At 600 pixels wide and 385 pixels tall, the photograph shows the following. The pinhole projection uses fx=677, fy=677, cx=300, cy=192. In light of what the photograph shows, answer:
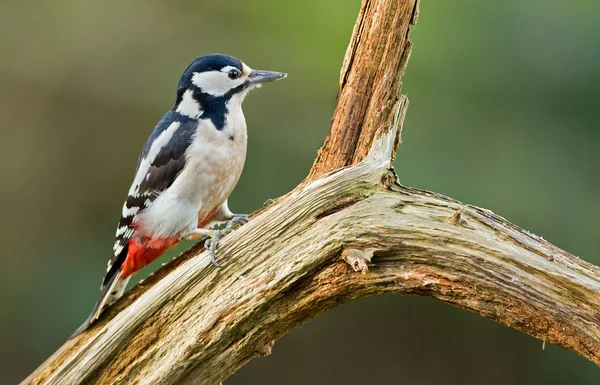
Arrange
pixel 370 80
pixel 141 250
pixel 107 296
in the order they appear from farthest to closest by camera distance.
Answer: pixel 141 250 → pixel 107 296 → pixel 370 80

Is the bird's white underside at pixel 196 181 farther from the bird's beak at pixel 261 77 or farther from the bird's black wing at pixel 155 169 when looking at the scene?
the bird's beak at pixel 261 77

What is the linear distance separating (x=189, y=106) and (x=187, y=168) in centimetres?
28

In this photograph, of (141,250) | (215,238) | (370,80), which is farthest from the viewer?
(141,250)

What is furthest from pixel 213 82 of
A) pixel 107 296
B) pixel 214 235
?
pixel 107 296

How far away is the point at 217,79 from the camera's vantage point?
2449 millimetres

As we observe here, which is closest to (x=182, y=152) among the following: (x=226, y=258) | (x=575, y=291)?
(x=226, y=258)

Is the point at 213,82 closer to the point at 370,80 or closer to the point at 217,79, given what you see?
the point at 217,79

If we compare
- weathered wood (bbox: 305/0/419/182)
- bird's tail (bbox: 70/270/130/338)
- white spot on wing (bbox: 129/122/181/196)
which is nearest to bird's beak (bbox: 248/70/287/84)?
white spot on wing (bbox: 129/122/181/196)

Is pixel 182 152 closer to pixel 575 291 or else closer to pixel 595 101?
pixel 575 291

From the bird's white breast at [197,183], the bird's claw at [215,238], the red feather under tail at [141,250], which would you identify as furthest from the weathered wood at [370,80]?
the red feather under tail at [141,250]

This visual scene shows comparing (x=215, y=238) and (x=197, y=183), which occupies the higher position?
(x=197, y=183)

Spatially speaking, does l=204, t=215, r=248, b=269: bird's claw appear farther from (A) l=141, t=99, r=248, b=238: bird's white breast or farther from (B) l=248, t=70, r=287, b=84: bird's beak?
(B) l=248, t=70, r=287, b=84: bird's beak

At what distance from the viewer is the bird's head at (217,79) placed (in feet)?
7.97

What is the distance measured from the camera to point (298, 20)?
12.8 feet
